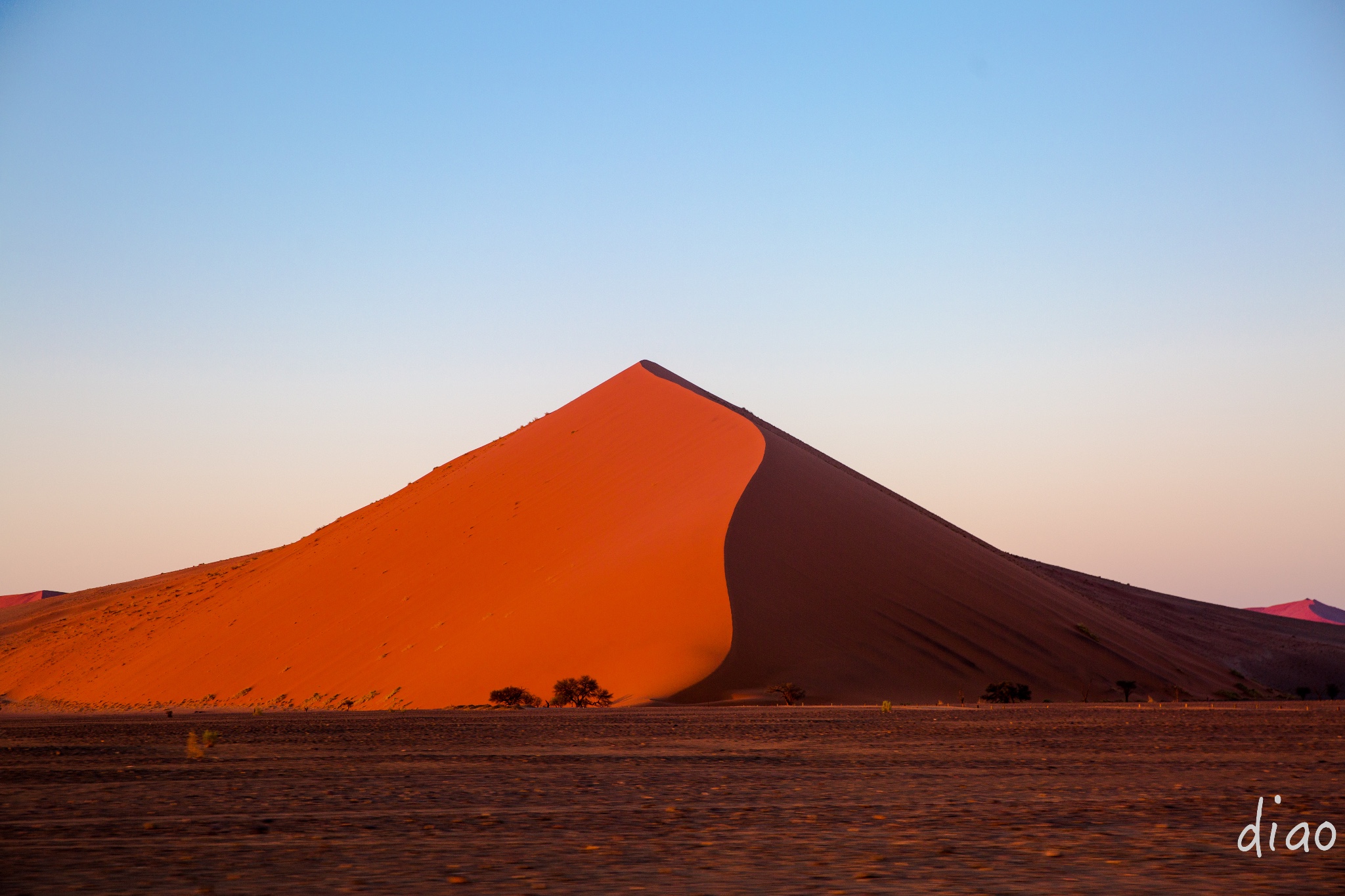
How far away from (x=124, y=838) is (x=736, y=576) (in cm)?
3159

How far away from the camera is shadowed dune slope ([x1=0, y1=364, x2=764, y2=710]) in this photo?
124 feet

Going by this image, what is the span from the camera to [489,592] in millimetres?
45844

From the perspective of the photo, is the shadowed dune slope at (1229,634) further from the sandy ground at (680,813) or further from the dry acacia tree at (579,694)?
the sandy ground at (680,813)

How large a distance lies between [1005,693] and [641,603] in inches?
409

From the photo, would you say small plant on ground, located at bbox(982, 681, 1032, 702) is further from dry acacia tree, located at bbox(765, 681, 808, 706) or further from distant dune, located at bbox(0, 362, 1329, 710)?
dry acacia tree, located at bbox(765, 681, 808, 706)

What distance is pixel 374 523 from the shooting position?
2453 inches

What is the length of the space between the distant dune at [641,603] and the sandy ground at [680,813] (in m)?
16.3

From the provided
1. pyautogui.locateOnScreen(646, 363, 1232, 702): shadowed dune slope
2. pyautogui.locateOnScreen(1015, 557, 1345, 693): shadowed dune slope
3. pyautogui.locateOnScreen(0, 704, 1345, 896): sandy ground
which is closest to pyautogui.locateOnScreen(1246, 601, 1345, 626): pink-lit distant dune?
pyautogui.locateOnScreen(1015, 557, 1345, 693): shadowed dune slope

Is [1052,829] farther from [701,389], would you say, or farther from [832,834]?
[701,389]

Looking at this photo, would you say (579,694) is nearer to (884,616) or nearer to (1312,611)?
(884,616)

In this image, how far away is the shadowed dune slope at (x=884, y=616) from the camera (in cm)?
3584

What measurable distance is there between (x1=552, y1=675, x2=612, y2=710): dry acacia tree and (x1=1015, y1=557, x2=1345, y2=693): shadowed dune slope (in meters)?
32.8

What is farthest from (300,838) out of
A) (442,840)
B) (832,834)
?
(832,834)

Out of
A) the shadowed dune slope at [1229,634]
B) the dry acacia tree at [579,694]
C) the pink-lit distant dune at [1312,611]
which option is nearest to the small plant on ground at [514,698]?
the dry acacia tree at [579,694]
